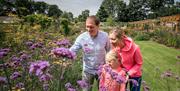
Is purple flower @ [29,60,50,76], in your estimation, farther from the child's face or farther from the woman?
the woman

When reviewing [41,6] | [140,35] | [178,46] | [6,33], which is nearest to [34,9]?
[41,6]

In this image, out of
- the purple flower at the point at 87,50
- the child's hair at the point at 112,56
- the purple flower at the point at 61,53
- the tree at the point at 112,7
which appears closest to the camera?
the purple flower at the point at 61,53

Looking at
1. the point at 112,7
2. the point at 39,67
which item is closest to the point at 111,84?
the point at 39,67

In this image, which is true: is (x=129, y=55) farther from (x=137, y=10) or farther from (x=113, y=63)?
(x=137, y=10)

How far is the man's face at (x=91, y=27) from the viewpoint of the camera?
4215 mm

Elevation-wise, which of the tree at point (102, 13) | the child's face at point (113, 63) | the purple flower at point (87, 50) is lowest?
the tree at point (102, 13)

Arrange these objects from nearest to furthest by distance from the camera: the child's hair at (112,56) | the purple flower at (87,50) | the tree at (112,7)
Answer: the child's hair at (112,56) → the purple flower at (87,50) → the tree at (112,7)

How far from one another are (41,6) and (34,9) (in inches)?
195

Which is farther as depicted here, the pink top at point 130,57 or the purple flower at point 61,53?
the pink top at point 130,57

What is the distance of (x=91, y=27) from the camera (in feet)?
14.0

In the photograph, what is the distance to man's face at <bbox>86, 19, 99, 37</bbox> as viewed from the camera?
13.8ft

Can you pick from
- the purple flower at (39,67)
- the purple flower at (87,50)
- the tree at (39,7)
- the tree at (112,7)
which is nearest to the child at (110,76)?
the purple flower at (87,50)

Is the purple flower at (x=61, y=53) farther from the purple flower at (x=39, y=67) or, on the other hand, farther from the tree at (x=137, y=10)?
the tree at (x=137, y=10)

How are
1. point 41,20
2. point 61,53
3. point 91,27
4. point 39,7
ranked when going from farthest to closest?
point 39,7
point 41,20
point 91,27
point 61,53
